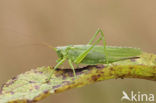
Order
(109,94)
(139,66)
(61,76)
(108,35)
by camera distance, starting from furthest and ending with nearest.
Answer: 1. (108,35)
2. (109,94)
3. (61,76)
4. (139,66)

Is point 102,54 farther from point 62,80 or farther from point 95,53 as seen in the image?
point 62,80

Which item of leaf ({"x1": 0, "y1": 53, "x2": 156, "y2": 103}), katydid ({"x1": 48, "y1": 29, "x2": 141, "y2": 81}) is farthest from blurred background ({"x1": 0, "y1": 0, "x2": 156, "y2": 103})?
leaf ({"x1": 0, "y1": 53, "x2": 156, "y2": 103})

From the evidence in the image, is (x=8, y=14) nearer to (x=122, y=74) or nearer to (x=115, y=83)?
(x=115, y=83)

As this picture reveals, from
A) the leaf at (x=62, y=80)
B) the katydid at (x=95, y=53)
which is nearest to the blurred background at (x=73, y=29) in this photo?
the katydid at (x=95, y=53)

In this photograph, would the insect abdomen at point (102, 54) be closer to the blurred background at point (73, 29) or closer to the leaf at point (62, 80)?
the leaf at point (62, 80)

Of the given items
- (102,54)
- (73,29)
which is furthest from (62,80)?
(73,29)

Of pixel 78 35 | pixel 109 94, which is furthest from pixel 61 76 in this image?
pixel 78 35
